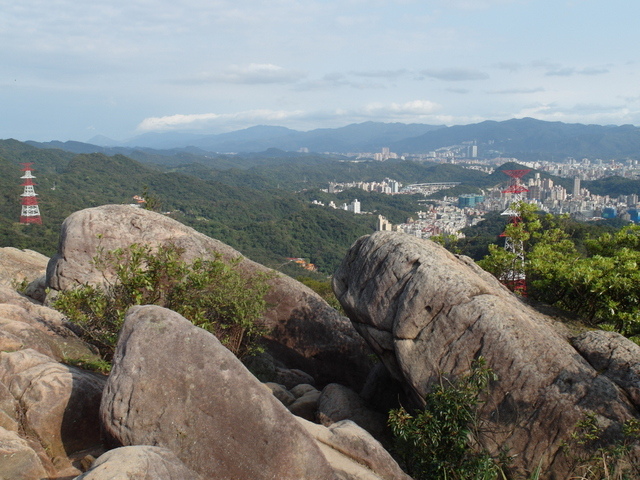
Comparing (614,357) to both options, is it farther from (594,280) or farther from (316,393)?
(316,393)

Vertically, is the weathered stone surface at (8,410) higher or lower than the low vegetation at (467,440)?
higher

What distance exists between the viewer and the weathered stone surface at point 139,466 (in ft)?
12.7

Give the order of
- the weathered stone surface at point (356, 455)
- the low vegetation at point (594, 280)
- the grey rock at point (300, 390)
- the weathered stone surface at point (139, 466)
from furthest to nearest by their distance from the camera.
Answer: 1. the grey rock at point (300, 390)
2. the low vegetation at point (594, 280)
3. the weathered stone surface at point (356, 455)
4. the weathered stone surface at point (139, 466)

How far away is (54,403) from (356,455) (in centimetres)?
323

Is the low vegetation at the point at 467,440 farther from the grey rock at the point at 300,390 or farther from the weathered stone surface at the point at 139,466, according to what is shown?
the grey rock at the point at 300,390

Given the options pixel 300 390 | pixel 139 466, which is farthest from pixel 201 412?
pixel 300 390

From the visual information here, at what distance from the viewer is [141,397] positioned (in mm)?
4996

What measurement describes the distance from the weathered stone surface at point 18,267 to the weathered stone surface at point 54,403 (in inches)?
343

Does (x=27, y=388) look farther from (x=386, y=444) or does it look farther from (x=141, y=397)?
(x=386, y=444)

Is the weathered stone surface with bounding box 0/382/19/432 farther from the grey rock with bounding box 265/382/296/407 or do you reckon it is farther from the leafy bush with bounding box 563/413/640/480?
the leafy bush with bounding box 563/413/640/480

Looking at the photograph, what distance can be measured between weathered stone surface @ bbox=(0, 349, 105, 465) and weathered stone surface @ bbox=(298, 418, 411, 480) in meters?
2.43

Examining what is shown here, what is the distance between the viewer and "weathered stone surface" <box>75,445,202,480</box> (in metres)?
3.88

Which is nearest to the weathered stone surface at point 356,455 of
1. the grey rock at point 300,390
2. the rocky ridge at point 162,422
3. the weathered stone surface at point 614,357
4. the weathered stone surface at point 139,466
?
the rocky ridge at point 162,422

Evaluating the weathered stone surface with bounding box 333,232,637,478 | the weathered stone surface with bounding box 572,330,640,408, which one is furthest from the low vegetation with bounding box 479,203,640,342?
the weathered stone surface with bounding box 333,232,637,478
